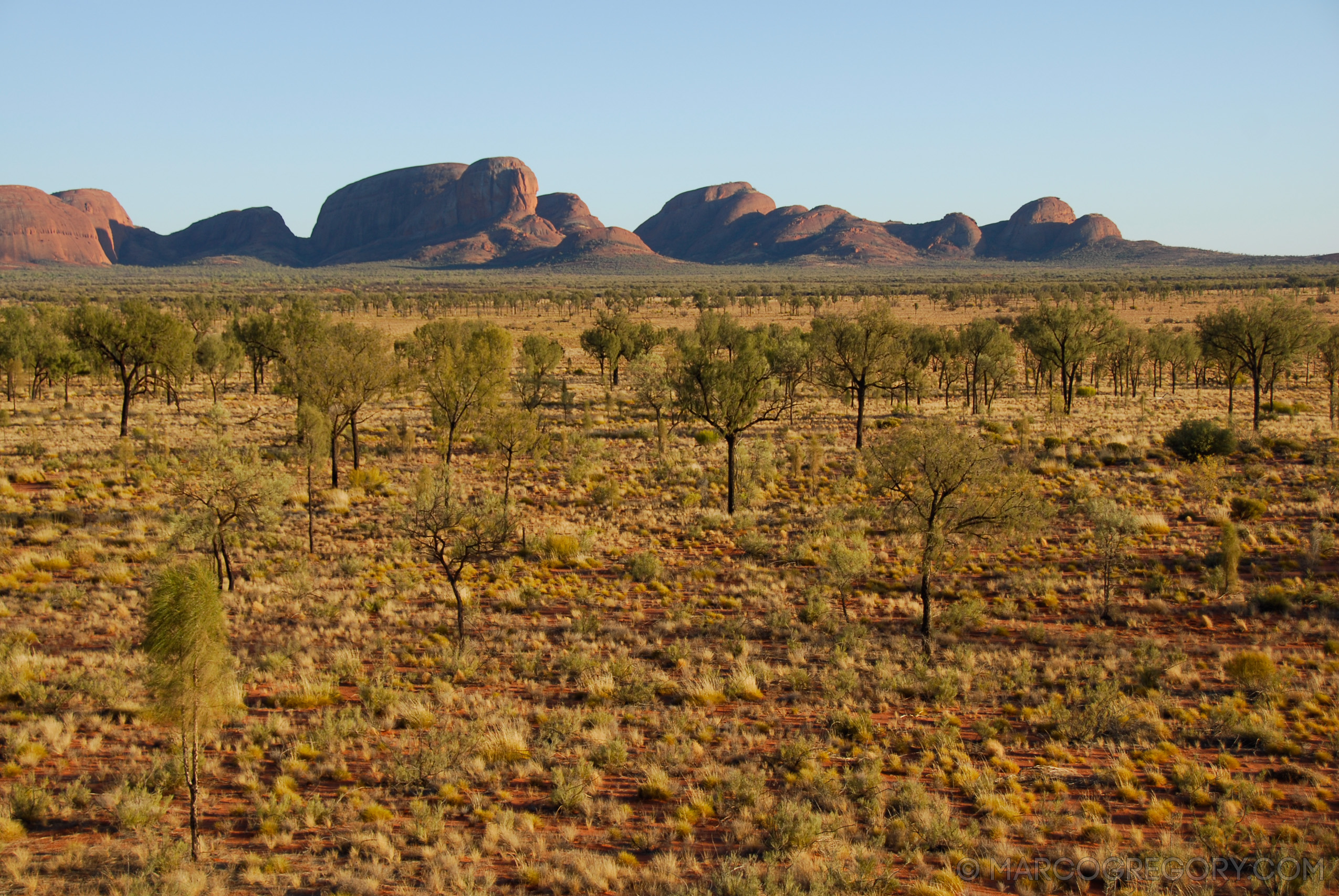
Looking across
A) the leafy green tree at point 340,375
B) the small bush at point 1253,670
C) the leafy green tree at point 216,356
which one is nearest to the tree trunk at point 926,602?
the small bush at point 1253,670

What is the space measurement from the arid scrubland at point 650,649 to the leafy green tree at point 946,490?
10 centimetres

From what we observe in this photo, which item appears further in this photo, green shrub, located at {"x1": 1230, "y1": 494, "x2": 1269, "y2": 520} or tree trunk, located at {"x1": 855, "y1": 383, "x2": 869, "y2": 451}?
tree trunk, located at {"x1": 855, "y1": 383, "x2": 869, "y2": 451}

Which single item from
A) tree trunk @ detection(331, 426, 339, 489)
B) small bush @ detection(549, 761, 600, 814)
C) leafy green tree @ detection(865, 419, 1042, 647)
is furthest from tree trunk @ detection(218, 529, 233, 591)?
leafy green tree @ detection(865, 419, 1042, 647)

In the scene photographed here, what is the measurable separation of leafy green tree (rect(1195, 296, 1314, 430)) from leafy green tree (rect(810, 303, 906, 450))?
1729 centimetres

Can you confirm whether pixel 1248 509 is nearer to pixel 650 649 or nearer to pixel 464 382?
pixel 650 649

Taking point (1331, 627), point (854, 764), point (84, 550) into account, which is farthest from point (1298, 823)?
point (84, 550)

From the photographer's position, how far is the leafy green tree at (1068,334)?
4616 cm

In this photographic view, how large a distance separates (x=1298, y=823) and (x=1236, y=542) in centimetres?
1185

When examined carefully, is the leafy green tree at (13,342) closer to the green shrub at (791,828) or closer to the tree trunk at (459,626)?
the tree trunk at (459,626)

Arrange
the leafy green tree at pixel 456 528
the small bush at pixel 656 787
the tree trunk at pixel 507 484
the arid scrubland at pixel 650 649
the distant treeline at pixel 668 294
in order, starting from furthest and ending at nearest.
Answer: the distant treeline at pixel 668 294
the tree trunk at pixel 507 484
the leafy green tree at pixel 456 528
the small bush at pixel 656 787
the arid scrubland at pixel 650 649

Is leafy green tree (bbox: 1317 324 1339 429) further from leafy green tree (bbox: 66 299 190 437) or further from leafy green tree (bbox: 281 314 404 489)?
leafy green tree (bbox: 66 299 190 437)

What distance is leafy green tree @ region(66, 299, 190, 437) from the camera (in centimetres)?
3569

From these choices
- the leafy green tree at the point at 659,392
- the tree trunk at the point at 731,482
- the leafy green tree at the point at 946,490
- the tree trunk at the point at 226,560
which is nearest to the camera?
the leafy green tree at the point at 946,490

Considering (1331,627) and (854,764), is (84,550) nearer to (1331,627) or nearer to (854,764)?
(854,764)
